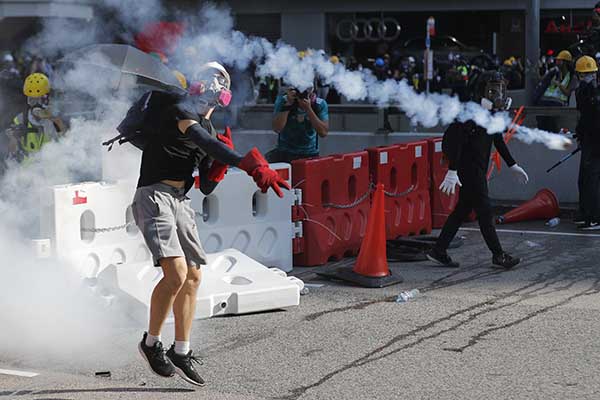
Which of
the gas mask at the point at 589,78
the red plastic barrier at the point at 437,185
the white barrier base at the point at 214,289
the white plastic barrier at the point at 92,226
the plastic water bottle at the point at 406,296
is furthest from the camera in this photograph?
the red plastic barrier at the point at 437,185

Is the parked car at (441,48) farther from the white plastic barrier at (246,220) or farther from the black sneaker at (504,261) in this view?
the white plastic barrier at (246,220)

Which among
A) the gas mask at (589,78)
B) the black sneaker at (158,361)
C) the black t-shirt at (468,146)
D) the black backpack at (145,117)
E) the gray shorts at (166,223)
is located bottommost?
the black sneaker at (158,361)

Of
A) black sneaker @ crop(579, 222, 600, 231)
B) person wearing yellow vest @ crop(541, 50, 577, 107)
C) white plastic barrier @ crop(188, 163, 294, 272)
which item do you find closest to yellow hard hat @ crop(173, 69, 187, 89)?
white plastic barrier @ crop(188, 163, 294, 272)

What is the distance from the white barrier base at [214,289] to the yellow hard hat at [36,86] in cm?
536

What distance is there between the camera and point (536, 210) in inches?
535

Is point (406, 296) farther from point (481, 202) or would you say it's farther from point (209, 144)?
point (209, 144)

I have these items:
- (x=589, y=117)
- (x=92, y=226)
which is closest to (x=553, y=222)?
(x=589, y=117)

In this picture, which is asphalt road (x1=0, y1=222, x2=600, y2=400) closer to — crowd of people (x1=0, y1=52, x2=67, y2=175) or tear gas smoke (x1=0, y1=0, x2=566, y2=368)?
tear gas smoke (x1=0, y1=0, x2=566, y2=368)

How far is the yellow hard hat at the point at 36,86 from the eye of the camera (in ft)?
44.4

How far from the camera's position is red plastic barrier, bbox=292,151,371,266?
35.2 feet

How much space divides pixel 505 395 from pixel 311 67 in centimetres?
560

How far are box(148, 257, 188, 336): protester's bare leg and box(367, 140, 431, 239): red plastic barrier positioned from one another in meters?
5.56

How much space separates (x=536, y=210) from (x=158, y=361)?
813 centimetres

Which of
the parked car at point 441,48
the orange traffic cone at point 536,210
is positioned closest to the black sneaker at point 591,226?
the orange traffic cone at point 536,210
